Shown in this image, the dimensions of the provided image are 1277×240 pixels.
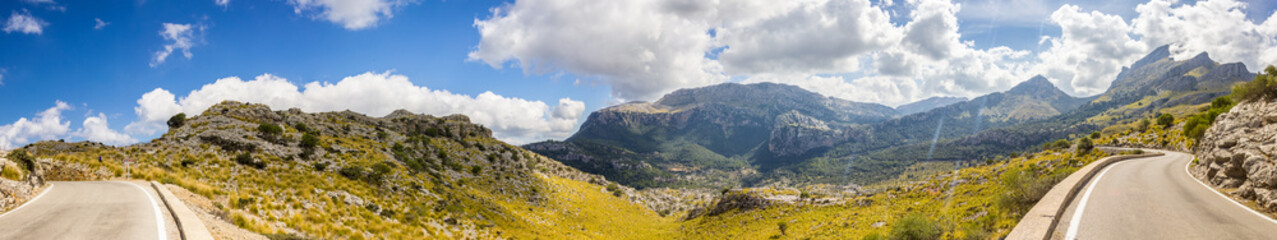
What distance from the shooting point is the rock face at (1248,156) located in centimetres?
1563

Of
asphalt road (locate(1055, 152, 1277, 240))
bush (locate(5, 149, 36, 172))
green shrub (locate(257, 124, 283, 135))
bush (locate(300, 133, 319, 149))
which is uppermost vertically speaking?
green shrub (locate(257, 124, 283, 135))

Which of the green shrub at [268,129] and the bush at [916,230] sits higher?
the green shrub at [268,129]

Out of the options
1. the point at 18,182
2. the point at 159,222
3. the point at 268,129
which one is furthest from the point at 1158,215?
the point at 268,129

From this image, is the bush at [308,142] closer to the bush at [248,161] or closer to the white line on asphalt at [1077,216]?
the bush at [248,161]

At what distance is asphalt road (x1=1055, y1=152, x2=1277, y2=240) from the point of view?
476 inches

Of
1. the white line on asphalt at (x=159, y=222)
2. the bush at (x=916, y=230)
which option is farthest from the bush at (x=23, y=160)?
the bush at (x=916, y=230)

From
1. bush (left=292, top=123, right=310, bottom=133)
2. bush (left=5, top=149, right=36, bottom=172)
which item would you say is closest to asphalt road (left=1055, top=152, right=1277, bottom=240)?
bush (left=5, top=149, right=36, bottom=172)

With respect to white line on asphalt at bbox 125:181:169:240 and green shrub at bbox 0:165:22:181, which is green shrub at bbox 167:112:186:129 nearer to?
green shrub at bbox 0:165:22:181

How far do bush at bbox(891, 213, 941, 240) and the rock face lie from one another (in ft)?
35.2

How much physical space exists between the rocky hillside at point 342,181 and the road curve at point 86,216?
3118 mm

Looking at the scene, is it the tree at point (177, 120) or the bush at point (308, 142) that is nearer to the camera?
the bush at point (308, 142)

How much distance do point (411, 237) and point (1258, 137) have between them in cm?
4722

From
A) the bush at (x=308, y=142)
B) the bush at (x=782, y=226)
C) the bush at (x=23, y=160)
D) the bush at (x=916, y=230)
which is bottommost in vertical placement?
the bush at (x=782, y=226)

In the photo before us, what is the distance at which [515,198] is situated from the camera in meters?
56.3
